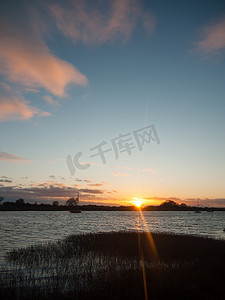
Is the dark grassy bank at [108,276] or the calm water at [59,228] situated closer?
the dark grassy bank at [108,276]

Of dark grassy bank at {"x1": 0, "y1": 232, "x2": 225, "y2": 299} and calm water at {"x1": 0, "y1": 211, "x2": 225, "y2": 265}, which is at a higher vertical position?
calm water at {"x1": 0, "y1": 211, "x2": 225, "y2": 265}

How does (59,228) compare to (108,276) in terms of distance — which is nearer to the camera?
(108,276)

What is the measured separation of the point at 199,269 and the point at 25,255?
1777cm

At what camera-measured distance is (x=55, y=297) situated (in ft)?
43.7

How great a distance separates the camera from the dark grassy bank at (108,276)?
13.6 metres

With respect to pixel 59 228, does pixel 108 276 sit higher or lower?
lower

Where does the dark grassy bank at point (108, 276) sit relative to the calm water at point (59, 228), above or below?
below

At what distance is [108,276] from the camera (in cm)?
1733

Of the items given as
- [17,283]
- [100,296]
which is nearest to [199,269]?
[100,296]

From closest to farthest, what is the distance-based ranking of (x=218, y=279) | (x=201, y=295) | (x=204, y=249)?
1. (x=201, y=295)
2. (x=218, y=279)
3. (x=204, y=249)

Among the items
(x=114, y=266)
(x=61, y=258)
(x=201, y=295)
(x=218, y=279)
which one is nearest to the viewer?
(x=201, y=295)

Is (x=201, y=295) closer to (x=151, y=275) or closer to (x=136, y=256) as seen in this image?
(x=151, y=275)

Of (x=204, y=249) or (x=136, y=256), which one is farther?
(x=204, y=249)

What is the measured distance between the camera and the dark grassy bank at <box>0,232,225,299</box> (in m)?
13.6
